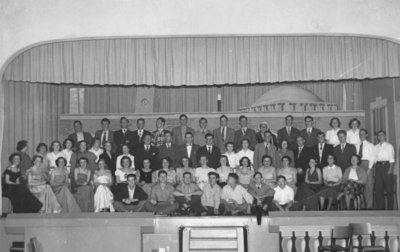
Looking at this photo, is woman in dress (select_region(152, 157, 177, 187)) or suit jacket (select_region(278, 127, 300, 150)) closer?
woman in dress (select_region(152, 157, 177, 187))

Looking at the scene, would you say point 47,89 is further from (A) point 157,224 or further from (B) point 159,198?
(A) point 157,224

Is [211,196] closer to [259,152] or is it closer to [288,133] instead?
[259,152]

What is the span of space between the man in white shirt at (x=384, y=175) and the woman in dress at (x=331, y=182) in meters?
0.69

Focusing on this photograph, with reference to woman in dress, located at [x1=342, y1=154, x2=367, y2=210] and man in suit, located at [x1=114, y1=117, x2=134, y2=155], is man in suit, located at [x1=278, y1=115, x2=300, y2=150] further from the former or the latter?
man in suit, located at [x1=114, y1=117, x2=134, y2=155]

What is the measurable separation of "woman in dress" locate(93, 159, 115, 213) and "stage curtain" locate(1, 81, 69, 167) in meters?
1.62

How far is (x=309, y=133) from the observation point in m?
12.8

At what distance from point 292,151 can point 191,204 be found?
93.5 inches

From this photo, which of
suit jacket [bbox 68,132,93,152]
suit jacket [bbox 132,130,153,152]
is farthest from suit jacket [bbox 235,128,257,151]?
suit jacket [bbox 68,132,93,152]

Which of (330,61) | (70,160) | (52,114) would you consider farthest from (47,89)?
(330,61)

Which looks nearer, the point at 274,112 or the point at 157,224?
the point at 157,224

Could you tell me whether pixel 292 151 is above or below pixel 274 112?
below

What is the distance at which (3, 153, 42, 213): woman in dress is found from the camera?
10898 mm

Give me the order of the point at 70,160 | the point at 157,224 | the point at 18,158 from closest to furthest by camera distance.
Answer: the point at 157,224, the point at 18,158, the point at 70,160

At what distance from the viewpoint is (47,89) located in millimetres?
14250
